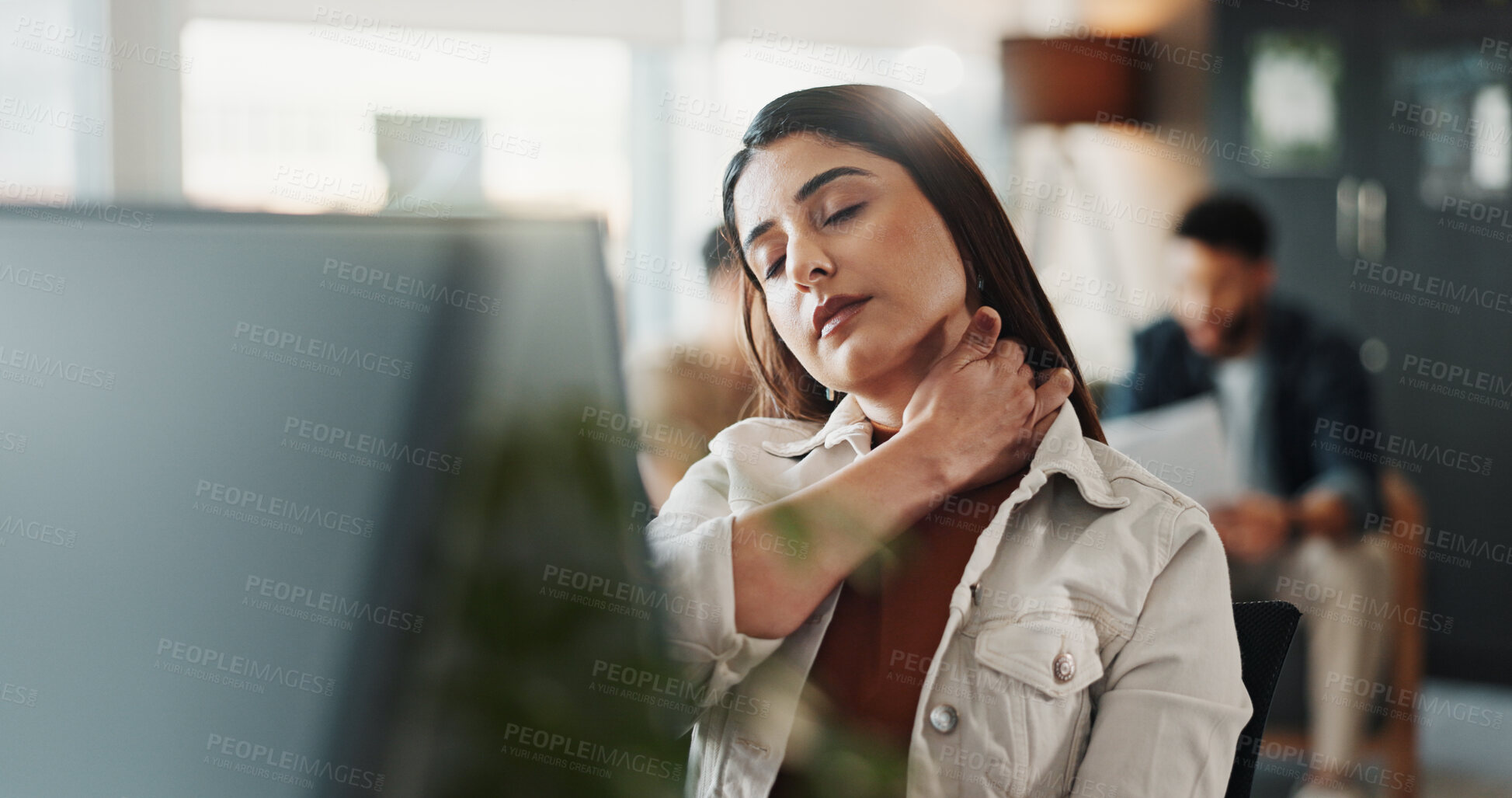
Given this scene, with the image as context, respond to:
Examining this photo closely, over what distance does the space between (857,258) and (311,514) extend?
353 mm

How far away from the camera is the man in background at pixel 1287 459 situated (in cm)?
222

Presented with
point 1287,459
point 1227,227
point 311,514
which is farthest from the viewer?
point 1287,459

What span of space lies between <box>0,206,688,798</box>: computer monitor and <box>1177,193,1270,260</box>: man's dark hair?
2046 millimetres

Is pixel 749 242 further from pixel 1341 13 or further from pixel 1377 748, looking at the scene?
pixel 1341 13

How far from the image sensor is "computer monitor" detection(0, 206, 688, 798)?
311 millimetres

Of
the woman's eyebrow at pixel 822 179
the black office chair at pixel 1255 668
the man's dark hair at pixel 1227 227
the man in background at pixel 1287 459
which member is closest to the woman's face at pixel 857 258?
the woman's eyebrow at pixel 822 179

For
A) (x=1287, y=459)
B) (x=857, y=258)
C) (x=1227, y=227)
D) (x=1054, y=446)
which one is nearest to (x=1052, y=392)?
(x=1054, y=446)

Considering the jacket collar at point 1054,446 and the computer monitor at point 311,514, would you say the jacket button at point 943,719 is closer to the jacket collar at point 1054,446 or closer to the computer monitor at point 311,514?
the jacket collar at point 1054,446

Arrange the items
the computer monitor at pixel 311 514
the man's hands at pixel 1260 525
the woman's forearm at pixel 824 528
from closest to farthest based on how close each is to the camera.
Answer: the computer monitor at pixel 311 514, the woman's forearm at pixel 824 528, the man's hands at pixel 1260 525

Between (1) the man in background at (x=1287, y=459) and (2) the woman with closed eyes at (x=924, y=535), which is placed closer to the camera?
(2) the woman with closed eyes at (x=924, y=535)

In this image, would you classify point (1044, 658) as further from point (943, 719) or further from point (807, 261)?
point (807, 261)

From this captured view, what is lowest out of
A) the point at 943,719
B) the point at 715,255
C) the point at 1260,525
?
the point at 1260,525

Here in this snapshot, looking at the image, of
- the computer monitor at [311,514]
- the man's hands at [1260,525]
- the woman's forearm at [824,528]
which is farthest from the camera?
the man's hands at [1260,525]

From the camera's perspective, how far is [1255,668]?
676mm
